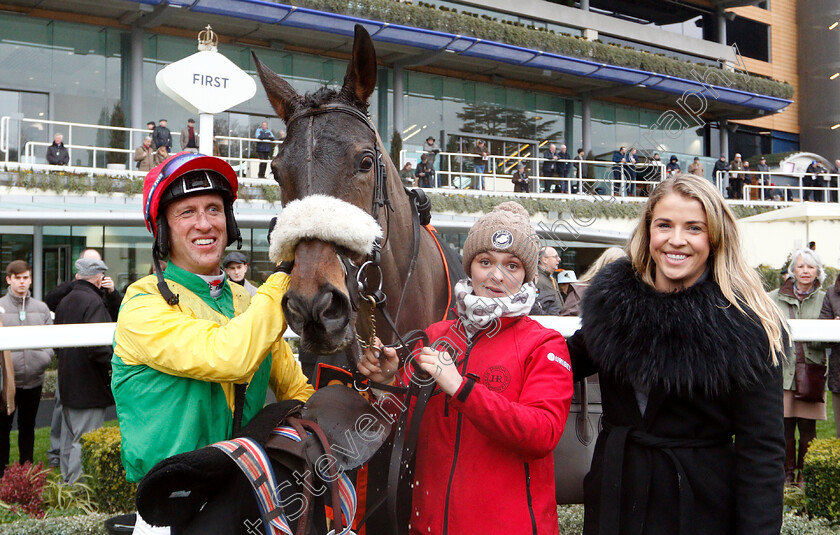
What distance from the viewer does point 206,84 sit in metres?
3.54

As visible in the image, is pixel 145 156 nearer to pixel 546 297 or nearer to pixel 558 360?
pixel 546 297

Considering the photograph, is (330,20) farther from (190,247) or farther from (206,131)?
(190,247)

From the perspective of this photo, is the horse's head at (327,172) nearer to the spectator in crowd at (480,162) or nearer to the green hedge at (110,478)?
the green hedge at (110,478)

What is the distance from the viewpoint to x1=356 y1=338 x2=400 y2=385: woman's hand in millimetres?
1843

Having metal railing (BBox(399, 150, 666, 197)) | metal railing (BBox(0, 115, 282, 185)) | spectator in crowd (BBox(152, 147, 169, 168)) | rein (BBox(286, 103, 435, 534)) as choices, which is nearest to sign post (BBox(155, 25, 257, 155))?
rein (BBox(286, 103, 435, 534))

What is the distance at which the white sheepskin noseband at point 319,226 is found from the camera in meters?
1.70

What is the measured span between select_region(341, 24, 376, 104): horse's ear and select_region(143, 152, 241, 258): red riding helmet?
0.50 meters

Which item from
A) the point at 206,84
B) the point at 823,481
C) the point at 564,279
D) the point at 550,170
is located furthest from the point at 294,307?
the point at 550,170

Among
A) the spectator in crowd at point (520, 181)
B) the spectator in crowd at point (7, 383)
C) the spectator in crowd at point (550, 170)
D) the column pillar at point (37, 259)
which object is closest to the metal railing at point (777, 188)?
the spectator in crowd at point (550, 170)

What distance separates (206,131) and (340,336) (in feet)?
7.44

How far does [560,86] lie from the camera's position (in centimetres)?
2116

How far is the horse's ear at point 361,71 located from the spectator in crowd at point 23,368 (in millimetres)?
4192

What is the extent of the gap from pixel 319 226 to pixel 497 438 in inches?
27.7

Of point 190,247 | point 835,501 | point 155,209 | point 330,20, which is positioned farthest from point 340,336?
point 330,20
